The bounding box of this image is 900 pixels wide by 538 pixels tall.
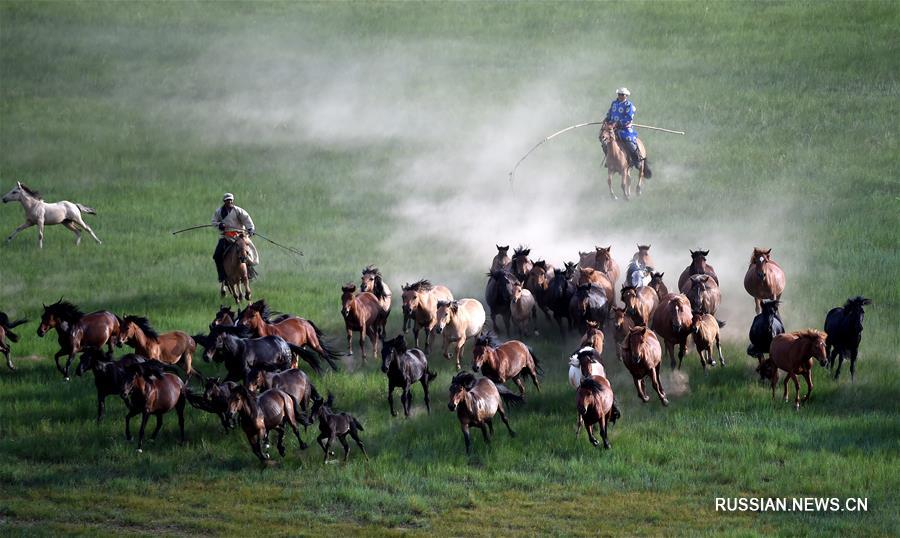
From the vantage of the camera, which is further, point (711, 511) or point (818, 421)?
point (818, 421)

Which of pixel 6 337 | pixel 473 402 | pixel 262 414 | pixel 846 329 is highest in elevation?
pixel 6 337

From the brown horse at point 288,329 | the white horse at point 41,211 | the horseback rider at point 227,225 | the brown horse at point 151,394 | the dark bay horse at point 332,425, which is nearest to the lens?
the dark bay horse at point 332,425

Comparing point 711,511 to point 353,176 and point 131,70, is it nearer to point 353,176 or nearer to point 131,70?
point 353,176

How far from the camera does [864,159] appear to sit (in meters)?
40.4

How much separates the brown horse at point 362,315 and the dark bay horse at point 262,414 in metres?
4.19

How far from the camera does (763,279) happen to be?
1029 inches

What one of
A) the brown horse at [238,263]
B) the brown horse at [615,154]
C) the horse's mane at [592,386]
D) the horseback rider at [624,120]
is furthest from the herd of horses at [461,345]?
the horseback rider at [624,120]

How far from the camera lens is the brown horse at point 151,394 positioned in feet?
69.0

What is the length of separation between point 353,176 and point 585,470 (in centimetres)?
2329

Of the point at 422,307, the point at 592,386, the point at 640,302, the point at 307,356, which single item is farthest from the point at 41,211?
the point at 592,386

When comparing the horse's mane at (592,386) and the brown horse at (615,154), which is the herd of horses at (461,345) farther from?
the brown horse at (615,154)

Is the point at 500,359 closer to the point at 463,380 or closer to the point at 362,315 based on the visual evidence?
the point at 463,380

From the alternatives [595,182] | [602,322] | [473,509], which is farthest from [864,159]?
[473,509]

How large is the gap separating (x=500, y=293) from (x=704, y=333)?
4.02 m
